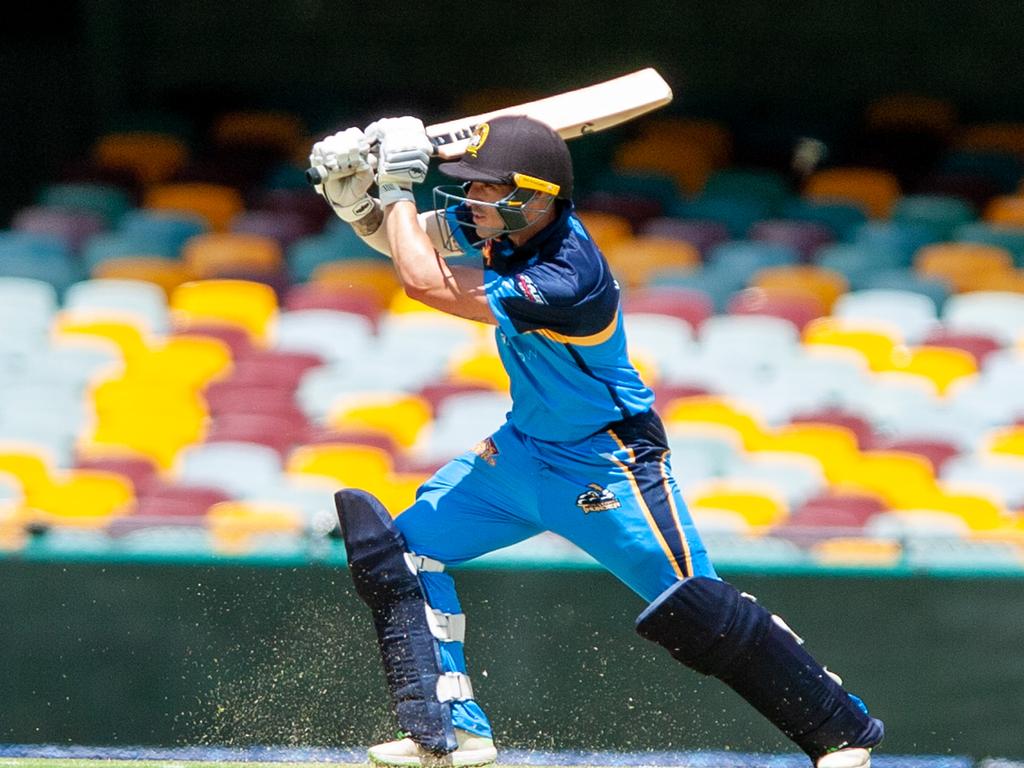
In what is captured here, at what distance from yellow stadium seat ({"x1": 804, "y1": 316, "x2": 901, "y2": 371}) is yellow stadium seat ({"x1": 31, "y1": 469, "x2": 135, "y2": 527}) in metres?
3.24

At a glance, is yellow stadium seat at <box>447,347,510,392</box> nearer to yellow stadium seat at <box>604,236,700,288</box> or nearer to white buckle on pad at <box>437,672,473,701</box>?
yellow stadium seat at <box>604,236,700,288</box>

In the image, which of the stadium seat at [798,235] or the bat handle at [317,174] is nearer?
the bat handle at [317,174]

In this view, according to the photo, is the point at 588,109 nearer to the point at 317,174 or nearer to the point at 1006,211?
the point at 317,174

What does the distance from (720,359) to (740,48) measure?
315 cm

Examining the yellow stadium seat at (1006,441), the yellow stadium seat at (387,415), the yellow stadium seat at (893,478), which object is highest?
the yellow stadium seat at (387,415)

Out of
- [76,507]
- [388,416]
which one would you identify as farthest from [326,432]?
[76,507]

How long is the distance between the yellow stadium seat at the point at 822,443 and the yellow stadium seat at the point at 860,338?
816 millimetres

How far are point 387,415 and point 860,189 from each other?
3.46m

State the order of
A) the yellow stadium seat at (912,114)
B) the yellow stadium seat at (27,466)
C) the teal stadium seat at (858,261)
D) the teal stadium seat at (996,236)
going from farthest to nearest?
the yellow stadium seat at (912,114) → the teal stadium seat at (996,236) → the teal stadium seat at (858,261) → the yellow stadium seat at (27,466)

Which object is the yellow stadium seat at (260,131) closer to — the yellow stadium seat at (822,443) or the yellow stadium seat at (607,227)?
the yellow stadium seat at (607,227)

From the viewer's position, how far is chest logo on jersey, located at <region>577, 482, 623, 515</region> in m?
4.35

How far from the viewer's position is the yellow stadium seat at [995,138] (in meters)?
10.3

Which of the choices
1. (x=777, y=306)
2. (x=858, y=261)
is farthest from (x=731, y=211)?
(x=777, y=306)

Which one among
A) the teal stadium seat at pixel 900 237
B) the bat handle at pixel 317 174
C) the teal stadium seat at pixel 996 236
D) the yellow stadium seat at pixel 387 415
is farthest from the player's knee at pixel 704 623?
the teal stadium seat at pixel 996 236
